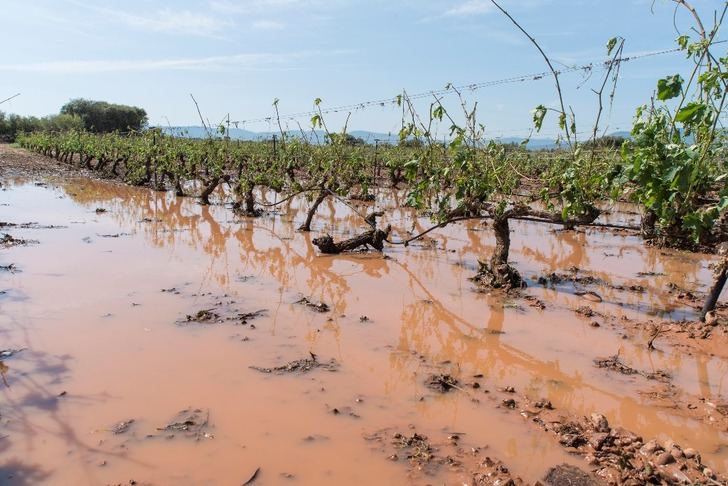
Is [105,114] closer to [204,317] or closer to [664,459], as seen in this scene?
[204,317]

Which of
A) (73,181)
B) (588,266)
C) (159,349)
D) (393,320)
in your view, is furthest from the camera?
(73,181)

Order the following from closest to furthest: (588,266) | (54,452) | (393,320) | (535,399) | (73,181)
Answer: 1. (54,452)
2. (535,399)
3. (393,320)
4. (588,266)
5. (73,181)

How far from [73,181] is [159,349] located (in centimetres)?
1945

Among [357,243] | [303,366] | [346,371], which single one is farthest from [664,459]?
[357,243]

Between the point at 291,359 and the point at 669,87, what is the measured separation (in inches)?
153

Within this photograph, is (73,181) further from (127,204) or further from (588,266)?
(588,266)

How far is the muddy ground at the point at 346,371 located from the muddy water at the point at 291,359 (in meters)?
0.02

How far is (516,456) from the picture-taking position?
3.74 meters

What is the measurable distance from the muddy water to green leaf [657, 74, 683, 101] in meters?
2.51

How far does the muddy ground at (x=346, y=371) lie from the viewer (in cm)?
360

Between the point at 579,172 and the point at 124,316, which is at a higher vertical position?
the point at 579,172

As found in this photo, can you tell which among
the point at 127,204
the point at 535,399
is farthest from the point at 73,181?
the point at 535,399

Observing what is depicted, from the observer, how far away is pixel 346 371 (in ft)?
16.3

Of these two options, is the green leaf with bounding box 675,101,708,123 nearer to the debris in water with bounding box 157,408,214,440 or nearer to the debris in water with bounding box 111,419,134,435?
the debris in water with bounding box 157,408,214,440
